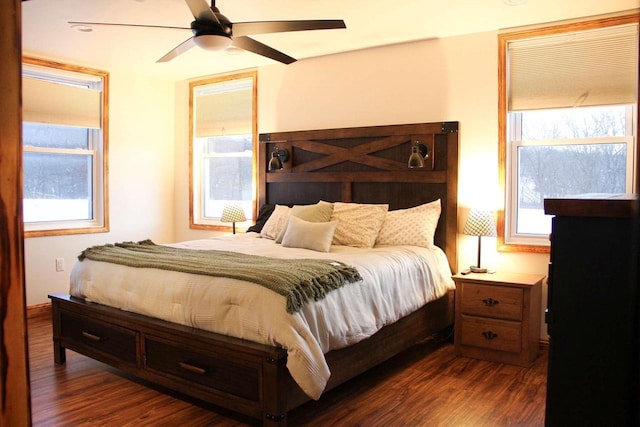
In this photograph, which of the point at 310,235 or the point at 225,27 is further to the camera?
the point at 310,235

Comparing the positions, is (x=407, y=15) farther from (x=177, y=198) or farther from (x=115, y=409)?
(x=177, y=198)

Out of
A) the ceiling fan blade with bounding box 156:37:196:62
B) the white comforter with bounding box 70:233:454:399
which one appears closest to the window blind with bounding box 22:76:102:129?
the ceiling fan blade with bounding box 156:37:196:62

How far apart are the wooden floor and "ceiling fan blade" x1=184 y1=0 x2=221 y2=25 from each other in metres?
2.14

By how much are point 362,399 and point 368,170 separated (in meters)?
2.13

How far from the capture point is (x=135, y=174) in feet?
18.8

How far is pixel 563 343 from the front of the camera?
115 centimetres

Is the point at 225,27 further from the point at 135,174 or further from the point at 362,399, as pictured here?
the point at 135,174

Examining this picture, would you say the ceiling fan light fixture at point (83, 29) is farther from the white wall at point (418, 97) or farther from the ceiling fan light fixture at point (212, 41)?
the white wall at point (418, 97)

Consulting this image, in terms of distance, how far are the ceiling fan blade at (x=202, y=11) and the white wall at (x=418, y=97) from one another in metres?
2.03

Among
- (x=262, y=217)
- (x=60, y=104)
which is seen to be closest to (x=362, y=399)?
(x=262, y=217)

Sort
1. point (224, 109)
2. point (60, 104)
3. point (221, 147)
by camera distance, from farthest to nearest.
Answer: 1. point (221, 147)
2. point (224, 109)
3. point (60, 104)

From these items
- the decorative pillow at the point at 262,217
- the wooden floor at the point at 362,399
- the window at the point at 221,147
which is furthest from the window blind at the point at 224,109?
the wooden floor at the point at 362,399

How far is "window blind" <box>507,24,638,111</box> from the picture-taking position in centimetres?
361

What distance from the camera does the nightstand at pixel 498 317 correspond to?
11.6 ft
